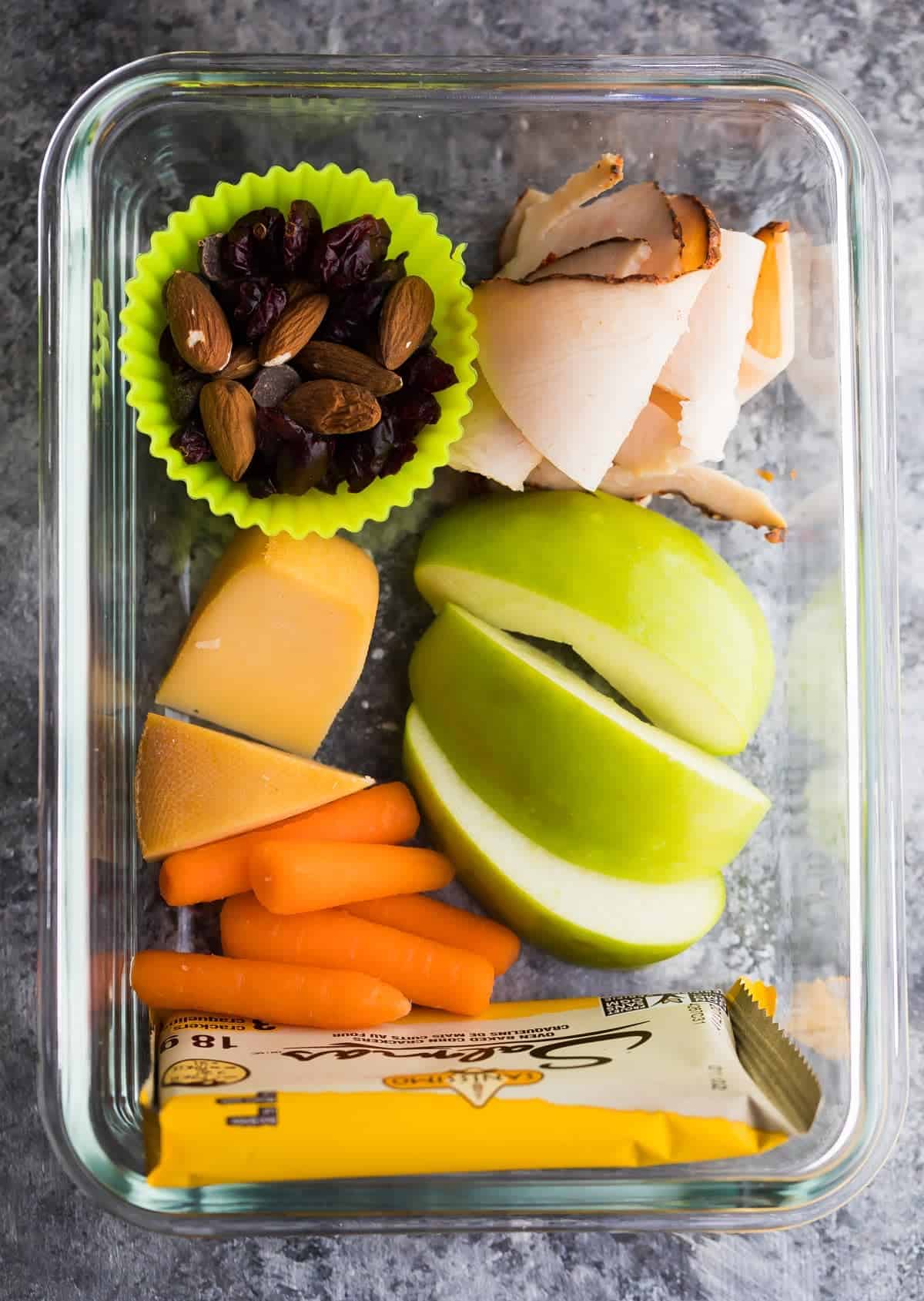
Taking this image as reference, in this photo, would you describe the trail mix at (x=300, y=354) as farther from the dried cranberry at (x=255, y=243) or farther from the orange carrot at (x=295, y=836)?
the orange carrot at (x=295, y=836)

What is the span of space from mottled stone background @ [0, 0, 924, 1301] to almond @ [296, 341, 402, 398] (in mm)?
298

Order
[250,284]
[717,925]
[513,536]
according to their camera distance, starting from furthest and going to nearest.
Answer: [717,925], [513,536], [250,284]

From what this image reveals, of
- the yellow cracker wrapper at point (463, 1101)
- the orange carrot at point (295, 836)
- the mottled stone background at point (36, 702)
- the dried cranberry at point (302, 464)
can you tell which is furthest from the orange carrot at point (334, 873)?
the dried cranberry at point (302, 464)

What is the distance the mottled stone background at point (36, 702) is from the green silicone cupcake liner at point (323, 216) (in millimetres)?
163

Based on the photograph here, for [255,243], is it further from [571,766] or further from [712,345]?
[571,766]

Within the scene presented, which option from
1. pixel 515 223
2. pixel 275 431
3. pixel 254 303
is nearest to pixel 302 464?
pixel 275 431

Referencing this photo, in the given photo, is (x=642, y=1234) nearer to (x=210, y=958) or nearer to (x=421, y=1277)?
(x=421, y=1277)

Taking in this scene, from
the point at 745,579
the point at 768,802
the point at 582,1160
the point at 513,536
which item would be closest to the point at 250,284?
the point at 513,536

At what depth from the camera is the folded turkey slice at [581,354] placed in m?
0.97

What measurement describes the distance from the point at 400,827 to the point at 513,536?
297mm

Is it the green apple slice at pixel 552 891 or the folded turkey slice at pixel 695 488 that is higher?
the folded turkey slice at pixel 695 488

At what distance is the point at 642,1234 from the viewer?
108 cm

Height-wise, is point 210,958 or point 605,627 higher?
point 605,627

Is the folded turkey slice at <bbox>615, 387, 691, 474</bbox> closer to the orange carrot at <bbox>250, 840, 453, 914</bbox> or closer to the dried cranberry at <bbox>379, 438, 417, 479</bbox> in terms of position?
the dried cranberry at <bbox>379, 438, 417, 479</bbox>
